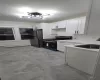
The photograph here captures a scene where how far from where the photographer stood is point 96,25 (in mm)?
1435

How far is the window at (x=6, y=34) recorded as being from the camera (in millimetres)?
6418

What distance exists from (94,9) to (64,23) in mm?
4007

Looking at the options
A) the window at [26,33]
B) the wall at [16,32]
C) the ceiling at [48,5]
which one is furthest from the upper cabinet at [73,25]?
the wall at [16,32]

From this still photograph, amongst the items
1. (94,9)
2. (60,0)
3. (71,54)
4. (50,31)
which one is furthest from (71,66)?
(50,31)

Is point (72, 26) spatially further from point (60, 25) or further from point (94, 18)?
point (94, 18)

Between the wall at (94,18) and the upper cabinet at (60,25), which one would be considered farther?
the upper cabinet at (60,25)

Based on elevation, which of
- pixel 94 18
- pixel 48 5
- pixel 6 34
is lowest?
pixel 6 34

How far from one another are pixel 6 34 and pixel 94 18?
6808mm

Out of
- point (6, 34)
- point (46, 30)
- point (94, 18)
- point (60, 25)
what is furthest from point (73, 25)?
point (6, 34)

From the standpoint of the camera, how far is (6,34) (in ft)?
21.5

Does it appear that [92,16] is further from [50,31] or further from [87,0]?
[50,31]

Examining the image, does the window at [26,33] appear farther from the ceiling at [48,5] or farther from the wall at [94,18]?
the wall at [94,18]

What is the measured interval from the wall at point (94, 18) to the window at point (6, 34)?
6.60 metres

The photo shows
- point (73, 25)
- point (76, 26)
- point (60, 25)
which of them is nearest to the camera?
point (76, 26)
